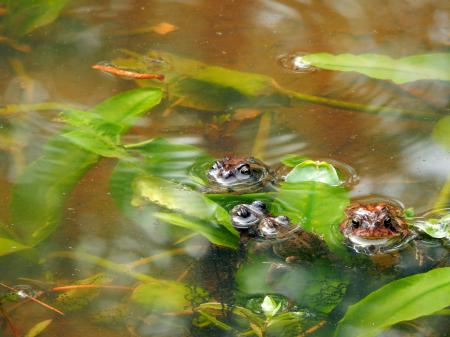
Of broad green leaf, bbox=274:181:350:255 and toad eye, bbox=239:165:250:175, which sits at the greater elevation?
broad green leaf, bbox=274:181:350:255

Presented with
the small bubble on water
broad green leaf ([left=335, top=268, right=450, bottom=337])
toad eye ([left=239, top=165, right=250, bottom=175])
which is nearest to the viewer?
broad green leaf ([left=335, top=268, right=450, bottom=337])

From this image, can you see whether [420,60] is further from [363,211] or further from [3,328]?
[3,328]

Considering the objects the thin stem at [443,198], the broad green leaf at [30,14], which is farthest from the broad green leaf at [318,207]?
the broad green leaf at [30,14]

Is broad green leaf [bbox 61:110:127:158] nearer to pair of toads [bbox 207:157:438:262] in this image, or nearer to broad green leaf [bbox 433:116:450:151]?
pair of toads [bbox 207:157:438:262]

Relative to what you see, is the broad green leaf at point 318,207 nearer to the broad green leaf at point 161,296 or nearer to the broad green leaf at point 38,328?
the broad green leaf at point 161,296

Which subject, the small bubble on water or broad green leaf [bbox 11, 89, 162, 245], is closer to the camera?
broad green leaf [bbox 11, 89, 162, 245]

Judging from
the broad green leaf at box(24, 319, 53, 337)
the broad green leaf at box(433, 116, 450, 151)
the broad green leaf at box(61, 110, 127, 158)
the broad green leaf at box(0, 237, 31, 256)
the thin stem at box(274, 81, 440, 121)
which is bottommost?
the broad green leaf at box(24, 319, 53, 337)

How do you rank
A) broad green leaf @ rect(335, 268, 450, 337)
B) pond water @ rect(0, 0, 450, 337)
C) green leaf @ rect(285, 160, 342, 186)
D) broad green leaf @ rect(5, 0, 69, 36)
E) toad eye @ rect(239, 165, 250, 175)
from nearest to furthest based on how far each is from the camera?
1. broad green leaf @ rect(335, 268, 450, 337)
2. pond water @ rect(0, 0, 450, 337)
3. green leaf @ rect(285, 160, 342, 186)
4. toad eye @ rect(239, 165, 250, 175)
5. broad green leaf @ rect(5, 0, 69, 36)

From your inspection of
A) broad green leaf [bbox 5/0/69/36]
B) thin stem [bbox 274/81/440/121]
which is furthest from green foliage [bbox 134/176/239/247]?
broad green leaf [bbox 5/0/69/36]
